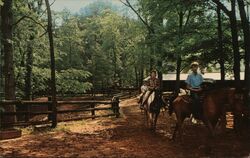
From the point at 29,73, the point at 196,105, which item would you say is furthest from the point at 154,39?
the point at 196,105

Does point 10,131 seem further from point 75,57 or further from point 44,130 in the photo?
point 75,57

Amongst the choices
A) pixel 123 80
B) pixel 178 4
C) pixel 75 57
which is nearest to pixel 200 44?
pixel 178 4

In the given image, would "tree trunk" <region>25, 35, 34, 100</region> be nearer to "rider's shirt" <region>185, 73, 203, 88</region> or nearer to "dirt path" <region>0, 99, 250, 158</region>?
"dirt path" <region>0, 99, 250, 158</region>

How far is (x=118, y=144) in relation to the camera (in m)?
12.9

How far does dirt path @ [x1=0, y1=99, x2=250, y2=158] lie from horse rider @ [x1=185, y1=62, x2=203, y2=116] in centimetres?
108

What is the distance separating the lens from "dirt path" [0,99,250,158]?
1126 cm

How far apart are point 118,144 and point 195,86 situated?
304 cm

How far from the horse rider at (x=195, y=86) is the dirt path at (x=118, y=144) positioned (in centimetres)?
108

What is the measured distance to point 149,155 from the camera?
36.3 feet

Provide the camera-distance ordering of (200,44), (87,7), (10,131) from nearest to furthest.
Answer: (10,131) → (200,44) → (87,7)

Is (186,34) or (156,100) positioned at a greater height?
(186,34)

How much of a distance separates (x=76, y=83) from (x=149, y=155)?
13.6m

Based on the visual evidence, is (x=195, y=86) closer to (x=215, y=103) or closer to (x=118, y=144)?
(x=215, y=103)

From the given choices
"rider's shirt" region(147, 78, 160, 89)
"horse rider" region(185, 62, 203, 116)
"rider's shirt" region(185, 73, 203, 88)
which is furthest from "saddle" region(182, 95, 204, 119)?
"rider's shirt" region(147, 78, 160, 89)
